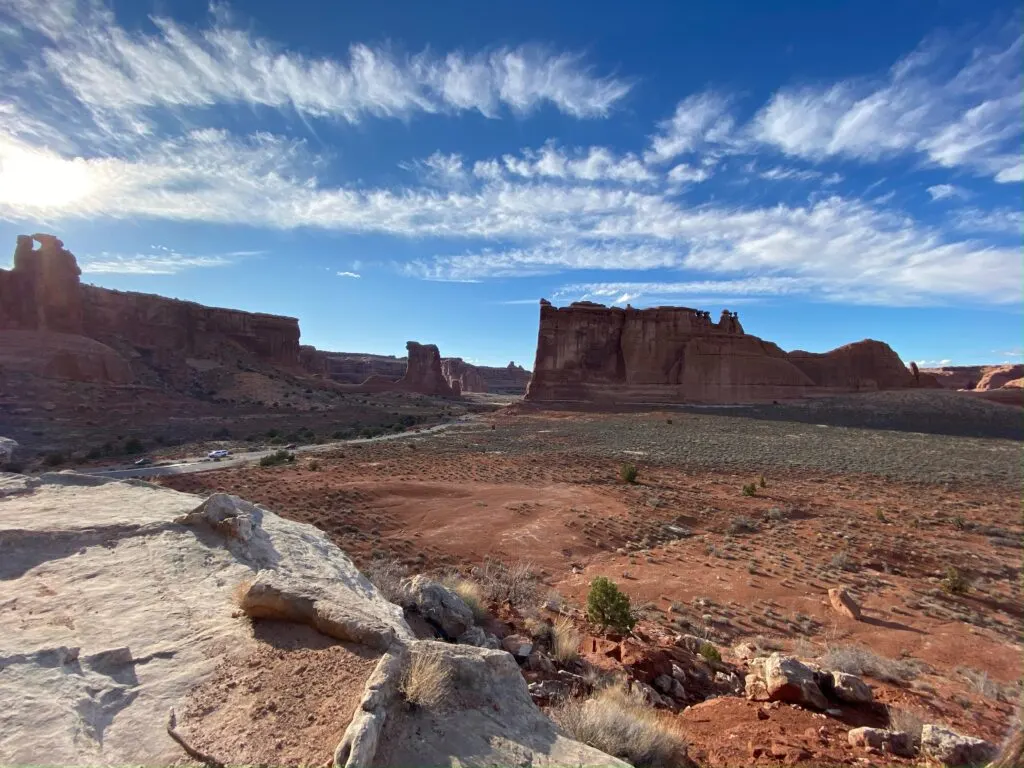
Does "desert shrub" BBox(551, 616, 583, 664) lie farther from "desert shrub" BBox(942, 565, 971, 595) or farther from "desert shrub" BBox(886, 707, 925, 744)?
"desert shrub" BBox(942, 565, 971, 595)

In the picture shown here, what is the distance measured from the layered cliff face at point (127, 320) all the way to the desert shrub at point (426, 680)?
53.6 m

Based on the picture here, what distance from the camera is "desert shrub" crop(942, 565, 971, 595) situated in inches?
412

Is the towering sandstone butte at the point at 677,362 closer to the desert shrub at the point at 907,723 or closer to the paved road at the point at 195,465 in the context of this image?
the paved road at the point at 195,465

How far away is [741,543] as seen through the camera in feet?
43.3

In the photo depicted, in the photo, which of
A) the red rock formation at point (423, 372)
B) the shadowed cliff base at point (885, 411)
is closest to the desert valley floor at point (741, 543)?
the shadowed cliff base at point (885, 411)

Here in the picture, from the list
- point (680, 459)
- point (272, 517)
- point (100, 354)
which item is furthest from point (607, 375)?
point (272, 517)

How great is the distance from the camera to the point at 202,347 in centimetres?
6306

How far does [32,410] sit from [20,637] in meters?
43.2

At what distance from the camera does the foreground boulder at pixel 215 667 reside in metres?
2.57

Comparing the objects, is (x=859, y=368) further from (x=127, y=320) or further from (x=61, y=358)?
(x=127, y=320)

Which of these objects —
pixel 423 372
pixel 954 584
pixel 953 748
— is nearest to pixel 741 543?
pixel 954 584

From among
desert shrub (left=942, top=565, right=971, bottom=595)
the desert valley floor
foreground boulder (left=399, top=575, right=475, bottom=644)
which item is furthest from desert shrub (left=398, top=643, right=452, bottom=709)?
desert shrub (left=942, top=565, right=971, bottom=595)

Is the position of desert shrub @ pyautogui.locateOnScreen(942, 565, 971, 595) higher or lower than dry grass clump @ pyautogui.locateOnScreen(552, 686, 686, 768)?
lower

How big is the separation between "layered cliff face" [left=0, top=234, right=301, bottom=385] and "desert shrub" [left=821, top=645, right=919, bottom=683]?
179 ft
